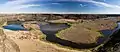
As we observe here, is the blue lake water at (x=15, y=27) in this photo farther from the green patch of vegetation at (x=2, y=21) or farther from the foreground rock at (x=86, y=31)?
the foreground rock at (x=86, y=31)

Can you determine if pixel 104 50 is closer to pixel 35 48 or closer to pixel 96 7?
pixel 96 7

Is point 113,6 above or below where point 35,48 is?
above

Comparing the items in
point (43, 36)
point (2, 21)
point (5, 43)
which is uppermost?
point (2, 21)

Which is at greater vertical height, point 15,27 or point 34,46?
point 15,27

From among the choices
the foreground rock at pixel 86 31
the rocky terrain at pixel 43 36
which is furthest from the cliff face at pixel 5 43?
the foreground rock at pixel 86 31

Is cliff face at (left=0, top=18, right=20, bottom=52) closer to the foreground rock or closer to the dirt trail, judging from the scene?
the dirt trail

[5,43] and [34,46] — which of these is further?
[5,43]

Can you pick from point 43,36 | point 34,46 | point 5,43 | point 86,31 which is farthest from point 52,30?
point 5,43

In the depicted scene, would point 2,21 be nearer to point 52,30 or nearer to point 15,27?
point 15,27

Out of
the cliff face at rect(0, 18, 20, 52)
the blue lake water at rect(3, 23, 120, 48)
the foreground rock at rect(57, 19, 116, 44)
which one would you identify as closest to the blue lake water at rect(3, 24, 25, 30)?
the blue lake water at rect(3, 23, 120, 48)

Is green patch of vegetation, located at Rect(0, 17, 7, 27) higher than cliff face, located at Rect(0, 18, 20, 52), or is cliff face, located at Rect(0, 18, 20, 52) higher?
green patch of vegetation, located at Rect(0, 17, 7, 27)

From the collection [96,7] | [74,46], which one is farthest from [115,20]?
[74,46]
